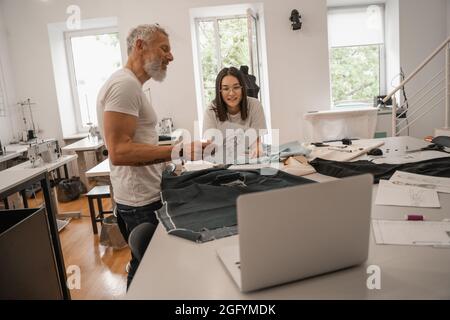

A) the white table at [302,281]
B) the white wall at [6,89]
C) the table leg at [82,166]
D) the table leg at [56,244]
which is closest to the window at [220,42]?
the table leg at [82,166]

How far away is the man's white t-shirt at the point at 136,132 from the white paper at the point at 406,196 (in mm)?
969

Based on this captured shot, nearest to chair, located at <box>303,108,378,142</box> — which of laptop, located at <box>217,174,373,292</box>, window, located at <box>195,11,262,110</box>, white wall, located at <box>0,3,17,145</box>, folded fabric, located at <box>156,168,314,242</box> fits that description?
window, located at <box>195,11,262,110</box>

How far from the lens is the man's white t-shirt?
1.53m

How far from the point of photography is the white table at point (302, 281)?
2.96 feet

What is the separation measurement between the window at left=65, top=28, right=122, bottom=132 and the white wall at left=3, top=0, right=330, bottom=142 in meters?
0.52

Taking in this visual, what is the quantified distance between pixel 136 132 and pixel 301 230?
1001 millimetres

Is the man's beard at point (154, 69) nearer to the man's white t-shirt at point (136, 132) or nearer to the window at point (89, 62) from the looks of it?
the man's white t-shirt at point (136, 132)

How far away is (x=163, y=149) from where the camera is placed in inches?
63.2

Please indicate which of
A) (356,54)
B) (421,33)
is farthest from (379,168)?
(356,54)

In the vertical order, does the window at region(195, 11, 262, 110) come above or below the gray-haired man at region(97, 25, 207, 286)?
above

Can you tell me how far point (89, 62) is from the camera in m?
5.80

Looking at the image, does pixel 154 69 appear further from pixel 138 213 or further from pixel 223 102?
pixel 223 102

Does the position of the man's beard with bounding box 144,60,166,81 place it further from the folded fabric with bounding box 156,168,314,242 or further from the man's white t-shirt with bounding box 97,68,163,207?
the folded fabric with bounding box 156,168,314,242
